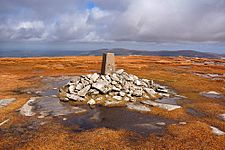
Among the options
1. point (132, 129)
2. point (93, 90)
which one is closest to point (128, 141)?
point (132, 129)

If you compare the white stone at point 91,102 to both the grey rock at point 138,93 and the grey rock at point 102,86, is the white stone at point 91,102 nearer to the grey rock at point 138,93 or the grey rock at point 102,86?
the grey rock at point 102,86

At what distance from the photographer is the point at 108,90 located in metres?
31.0

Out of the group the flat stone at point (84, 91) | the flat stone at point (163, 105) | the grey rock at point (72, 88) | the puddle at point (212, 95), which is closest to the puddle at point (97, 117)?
the flat stone at point (84, 91)

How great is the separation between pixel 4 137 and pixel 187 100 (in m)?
24.2

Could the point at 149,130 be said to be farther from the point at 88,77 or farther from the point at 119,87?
the point at 88,77

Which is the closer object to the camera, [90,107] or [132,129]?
[132,129]

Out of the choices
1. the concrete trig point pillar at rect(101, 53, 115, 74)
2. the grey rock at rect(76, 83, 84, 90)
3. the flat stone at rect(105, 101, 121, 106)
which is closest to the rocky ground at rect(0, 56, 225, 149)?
the flat stone at rect(105, 101, 121, 106)

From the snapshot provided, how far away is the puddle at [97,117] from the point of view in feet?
68.1

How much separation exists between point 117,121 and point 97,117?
7.60 ft

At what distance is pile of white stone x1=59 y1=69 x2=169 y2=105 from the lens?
29.6 meters

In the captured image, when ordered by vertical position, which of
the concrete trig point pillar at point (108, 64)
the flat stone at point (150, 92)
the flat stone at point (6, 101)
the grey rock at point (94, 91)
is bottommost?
the flat stone at point (6, 101)

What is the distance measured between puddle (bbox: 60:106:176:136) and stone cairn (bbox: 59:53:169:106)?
3.40 metres

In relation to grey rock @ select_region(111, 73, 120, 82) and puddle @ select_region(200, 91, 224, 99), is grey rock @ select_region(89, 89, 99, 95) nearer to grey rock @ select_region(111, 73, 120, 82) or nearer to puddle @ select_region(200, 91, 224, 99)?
grey rock @ select_region(111, 73, 120, 82)

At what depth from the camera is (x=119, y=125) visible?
70.0ft
